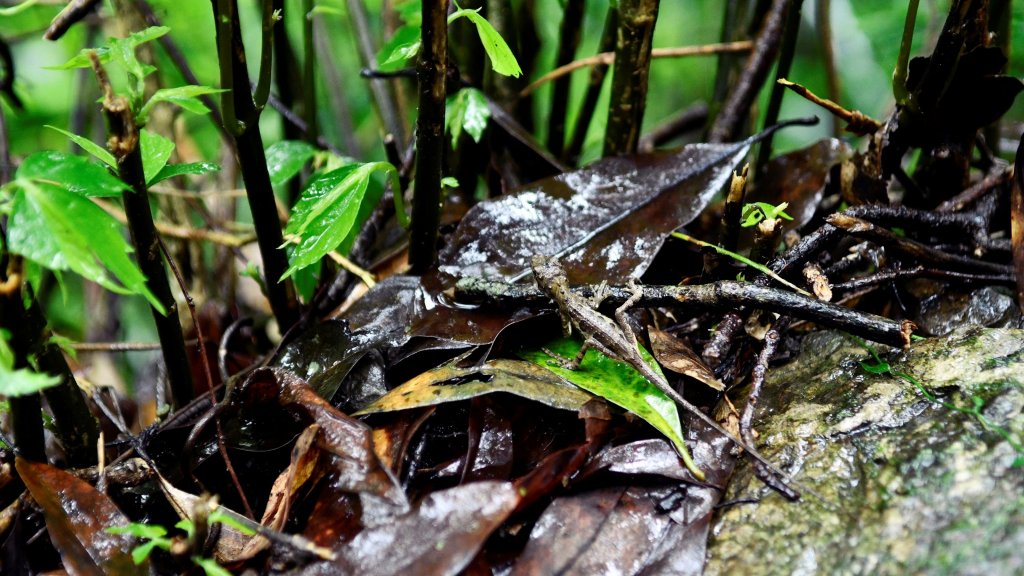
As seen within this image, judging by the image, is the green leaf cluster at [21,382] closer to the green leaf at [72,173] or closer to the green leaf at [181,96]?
the green leaf at [72,173]

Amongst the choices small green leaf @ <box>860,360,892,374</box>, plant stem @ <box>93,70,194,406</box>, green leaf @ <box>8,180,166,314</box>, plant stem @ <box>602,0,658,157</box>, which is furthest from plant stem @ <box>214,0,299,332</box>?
small green leaf @ <box>860,360,892,374</box>

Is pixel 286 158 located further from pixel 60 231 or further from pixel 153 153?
pixel 60 231

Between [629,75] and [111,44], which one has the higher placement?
[111,44]

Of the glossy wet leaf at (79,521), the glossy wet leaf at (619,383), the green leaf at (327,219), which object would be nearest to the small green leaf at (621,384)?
the glossy wet leaf at (619,383)

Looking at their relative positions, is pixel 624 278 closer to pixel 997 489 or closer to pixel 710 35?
pixel 997 489

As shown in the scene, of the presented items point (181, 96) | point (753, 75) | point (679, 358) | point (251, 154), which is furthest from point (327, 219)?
point (753, 75)
